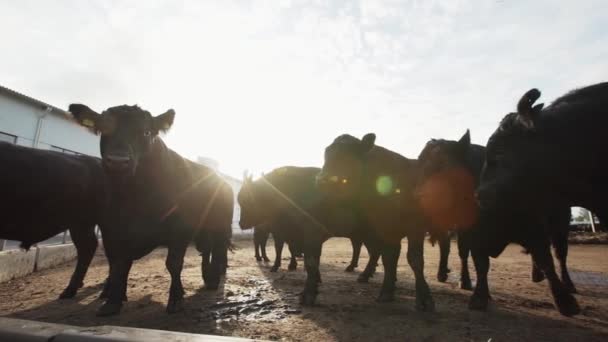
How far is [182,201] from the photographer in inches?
182

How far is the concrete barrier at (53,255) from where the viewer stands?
7423 mm

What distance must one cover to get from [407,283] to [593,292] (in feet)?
9.26

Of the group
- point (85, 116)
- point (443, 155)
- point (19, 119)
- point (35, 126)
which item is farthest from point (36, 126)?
point (443, 155)

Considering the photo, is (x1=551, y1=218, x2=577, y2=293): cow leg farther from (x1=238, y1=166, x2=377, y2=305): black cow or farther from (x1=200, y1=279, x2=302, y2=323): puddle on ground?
(x1=200, y1=279, x2=302, y2=323): puddle on ground

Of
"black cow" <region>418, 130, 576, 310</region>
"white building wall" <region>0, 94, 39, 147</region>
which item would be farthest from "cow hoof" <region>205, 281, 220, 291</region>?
"white building wall" <region>0, 94, 39, 147</region>

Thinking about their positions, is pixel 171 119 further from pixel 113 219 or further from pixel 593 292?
pixel 593 292

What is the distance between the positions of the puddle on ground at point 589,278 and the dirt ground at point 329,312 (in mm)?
68

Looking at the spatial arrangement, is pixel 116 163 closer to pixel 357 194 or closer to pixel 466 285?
pixel 357 194

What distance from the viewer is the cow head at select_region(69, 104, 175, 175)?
139 inches

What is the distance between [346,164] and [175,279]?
8.85ft

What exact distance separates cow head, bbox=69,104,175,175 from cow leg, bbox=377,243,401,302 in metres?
3.57

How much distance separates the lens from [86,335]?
165 cm

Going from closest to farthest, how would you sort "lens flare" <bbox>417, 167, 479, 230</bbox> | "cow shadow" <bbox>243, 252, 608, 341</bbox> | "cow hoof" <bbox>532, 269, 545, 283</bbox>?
1. "cow shadow" <bbox>243, 252, 608, 341</bbox>
2. "lens flare" <bbox>417, 167, 479, 230</bbox>
3. "cow hoof" <bbox>532, 269, 545, 283</bbox>

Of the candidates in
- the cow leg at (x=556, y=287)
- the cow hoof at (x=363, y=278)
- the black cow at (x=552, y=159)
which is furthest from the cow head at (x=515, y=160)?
the cow hoof at (x=363, y=278)
